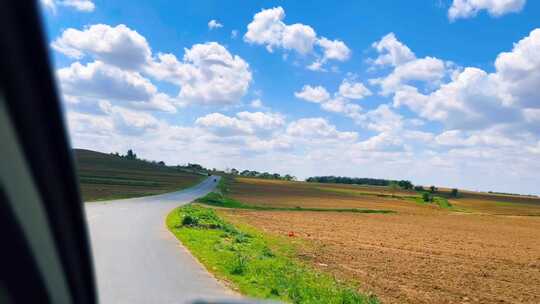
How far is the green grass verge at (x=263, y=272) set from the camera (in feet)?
35.3

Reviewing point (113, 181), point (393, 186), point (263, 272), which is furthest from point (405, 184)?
point (263, 272)

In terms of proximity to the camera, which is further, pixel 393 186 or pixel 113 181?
pixel 393 186

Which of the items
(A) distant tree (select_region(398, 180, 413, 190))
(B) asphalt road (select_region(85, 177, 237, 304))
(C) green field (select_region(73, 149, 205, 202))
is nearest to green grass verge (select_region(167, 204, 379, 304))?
(B) asphalt road (select_region(85, 177, 237, 304))

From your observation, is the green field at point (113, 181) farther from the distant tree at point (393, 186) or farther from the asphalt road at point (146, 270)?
the distant tree at point (393, 186)

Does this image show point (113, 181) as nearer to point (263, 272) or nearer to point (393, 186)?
point (263, 272)

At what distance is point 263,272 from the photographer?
43.0 ft

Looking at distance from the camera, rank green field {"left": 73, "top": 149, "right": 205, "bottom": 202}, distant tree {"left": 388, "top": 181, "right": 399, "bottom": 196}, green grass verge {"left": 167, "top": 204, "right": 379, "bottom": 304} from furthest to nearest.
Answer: distant tree {"left": 388, "top": 181, "right": 399, "bottom": 196} < green field {"left": 73, "top": 149, "right": 205, "bottom": 202} < green grass verge {"left": 167, "top": 204, "right": 379, "bottom": 304}

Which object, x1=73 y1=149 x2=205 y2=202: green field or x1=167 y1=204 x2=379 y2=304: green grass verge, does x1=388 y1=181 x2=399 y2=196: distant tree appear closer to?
x1=73 y1=149 x2=205 y2=202: green field

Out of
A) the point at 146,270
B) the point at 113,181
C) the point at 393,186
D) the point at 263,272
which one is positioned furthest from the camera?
the point at 393,186

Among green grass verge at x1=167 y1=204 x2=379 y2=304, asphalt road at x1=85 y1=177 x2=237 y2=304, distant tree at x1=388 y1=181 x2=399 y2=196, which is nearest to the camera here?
asphalt road at x1=85 y1=177 x2=237 y2=304

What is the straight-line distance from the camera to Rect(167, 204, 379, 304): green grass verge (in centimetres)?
1077

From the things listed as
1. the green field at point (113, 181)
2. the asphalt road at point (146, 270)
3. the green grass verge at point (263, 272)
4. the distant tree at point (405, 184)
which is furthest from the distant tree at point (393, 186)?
the asphalt road at point (146, 270)

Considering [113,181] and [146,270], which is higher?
[113,181]

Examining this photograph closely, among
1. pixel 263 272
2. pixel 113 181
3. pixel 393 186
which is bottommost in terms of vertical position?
pixel 263 272
